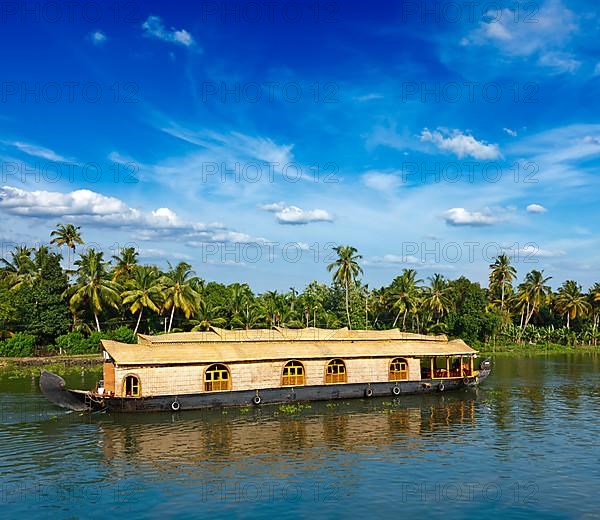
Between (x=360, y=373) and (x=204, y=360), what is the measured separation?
8.34m

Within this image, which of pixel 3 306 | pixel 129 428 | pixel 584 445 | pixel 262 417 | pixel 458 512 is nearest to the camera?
pixel 458 512

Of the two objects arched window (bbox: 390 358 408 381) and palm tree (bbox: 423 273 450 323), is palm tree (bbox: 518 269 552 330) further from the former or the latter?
arched window (bbox: 390 358 408 381)

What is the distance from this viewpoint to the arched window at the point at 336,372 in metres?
30.2

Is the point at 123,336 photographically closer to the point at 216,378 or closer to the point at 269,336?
the point at 269,336

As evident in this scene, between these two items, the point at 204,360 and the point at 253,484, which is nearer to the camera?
the point at 253,484

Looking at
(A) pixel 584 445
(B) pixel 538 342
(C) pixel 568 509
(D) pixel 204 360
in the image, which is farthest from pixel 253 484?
(B) pixel 538 342

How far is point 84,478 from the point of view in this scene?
17938 millimetres

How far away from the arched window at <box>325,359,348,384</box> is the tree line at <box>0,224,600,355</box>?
22781 millimetres

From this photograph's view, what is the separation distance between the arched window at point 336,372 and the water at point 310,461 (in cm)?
143

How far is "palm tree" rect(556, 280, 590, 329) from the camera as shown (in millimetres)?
73188

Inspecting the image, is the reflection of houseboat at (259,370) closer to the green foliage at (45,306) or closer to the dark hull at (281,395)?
the dark hull at (281,395)

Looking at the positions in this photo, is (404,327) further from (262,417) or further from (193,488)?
(193,488)

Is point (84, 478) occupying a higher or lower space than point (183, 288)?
lower

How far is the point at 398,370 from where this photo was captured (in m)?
32.2
